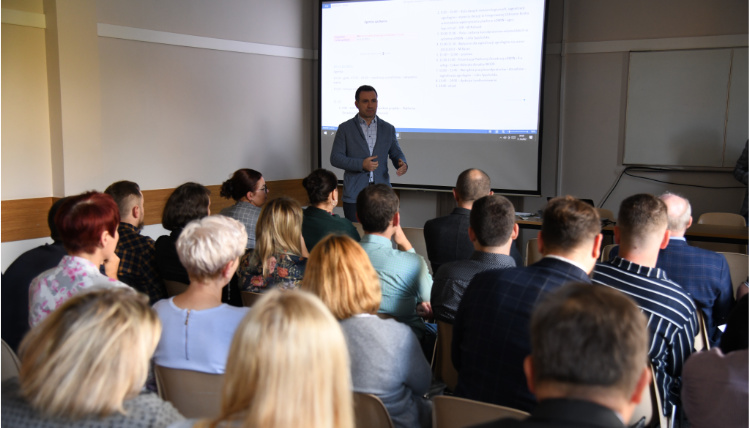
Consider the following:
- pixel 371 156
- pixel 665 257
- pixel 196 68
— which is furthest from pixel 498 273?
pixel 196 68

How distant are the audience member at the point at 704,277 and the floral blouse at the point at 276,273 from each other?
1580 millimetres

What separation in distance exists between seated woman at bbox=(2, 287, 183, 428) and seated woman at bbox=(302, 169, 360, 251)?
2.05 m

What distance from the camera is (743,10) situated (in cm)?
534

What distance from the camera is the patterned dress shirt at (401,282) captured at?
8.73 feet

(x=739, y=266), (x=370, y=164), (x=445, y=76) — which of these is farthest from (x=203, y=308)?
(x=445, y=76)

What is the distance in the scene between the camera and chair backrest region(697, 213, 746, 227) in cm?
482

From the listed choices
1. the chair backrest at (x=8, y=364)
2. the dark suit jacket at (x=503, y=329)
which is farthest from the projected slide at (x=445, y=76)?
the chair backrest at (x=8, y=364)

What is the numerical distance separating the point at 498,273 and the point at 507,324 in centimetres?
17

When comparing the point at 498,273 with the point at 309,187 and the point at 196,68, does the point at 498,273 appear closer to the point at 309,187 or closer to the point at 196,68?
the point at 309,187

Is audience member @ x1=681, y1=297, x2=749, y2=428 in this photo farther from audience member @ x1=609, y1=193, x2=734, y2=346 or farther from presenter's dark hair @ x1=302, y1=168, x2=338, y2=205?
presenter's dark hair @ x1=302, y1=168, x2=338, y2=205

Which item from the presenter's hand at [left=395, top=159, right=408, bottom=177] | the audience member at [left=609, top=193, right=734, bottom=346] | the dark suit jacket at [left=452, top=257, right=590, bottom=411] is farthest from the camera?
the presenter's hand at [left=395, top=159, right=408, bottom=177]

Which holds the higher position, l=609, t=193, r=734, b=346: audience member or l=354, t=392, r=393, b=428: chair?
l=609, t=193, r=734, b=346: audience member

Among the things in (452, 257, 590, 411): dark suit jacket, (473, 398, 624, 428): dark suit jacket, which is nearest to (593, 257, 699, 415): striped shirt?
(452, 257, 590, 411): dark suit jacket

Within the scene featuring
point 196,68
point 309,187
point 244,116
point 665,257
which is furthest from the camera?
point 244,116
